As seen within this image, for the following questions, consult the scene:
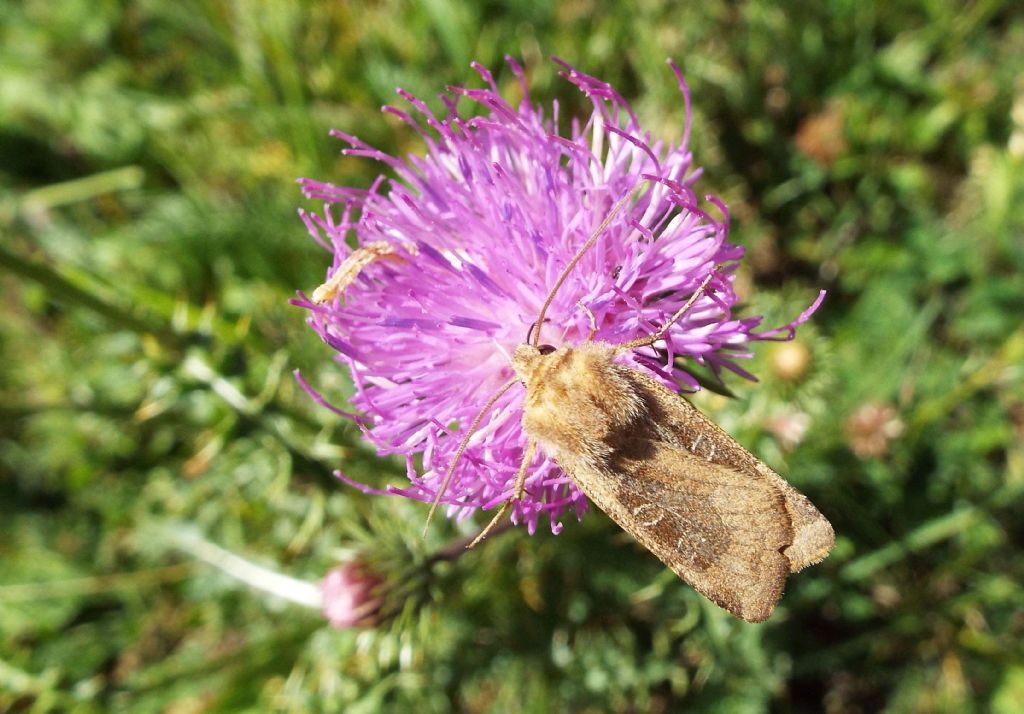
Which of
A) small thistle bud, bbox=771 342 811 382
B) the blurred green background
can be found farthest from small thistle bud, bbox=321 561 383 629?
small thistle bud, bbox=771 342 811 382

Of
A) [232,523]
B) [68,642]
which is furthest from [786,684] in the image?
[68,642]

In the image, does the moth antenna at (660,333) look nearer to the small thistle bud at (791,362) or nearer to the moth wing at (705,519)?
the moth wing at (705,519)

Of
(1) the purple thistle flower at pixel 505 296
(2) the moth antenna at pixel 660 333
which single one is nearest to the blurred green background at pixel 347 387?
(1) the purple thistle flower at pixel 505 296

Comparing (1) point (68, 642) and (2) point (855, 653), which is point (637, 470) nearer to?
(2) point (855, 653)

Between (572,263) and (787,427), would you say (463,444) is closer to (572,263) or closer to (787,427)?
(572,263)

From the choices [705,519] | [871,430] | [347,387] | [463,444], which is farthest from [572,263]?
[871,430]

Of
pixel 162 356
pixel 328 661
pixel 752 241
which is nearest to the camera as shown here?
pixel 162 356
